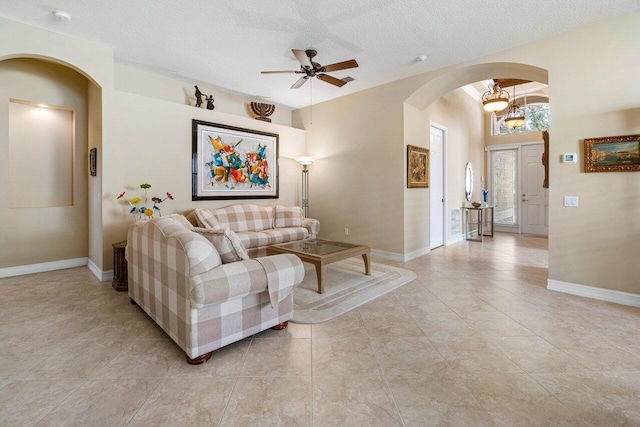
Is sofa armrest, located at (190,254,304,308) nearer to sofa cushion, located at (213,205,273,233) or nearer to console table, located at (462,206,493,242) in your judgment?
sofa cushion, located at (213,205,273,233)

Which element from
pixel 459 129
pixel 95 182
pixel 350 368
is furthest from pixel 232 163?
pixel 459 129

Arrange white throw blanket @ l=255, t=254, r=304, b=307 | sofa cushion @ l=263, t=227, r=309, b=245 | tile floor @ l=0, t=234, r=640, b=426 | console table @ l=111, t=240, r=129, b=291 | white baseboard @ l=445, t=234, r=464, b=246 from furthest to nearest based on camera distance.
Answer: white baseboard @ l=445, t=234, r=464, b=246 < sofa cushion @ l=263, t=227, r=309, b=245 < console table @ l=111, t=240, r=129, b=291 < white throw blanket @ l=255, t=254, r=304, b=307 < tile floor @ l=0, t=234, r=640, b=426

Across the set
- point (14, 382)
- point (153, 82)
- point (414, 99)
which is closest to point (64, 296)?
point (14, 382)

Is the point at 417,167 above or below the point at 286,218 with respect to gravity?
above

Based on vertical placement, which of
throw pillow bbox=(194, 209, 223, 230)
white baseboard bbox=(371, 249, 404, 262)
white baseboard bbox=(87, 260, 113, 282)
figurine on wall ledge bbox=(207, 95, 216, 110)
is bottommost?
white baseboard bbox=(87, 260, 113, 282)

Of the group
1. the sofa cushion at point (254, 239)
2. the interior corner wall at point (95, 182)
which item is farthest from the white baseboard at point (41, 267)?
the sofa cushion at point (254, 239)

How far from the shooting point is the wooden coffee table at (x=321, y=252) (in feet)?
10.8

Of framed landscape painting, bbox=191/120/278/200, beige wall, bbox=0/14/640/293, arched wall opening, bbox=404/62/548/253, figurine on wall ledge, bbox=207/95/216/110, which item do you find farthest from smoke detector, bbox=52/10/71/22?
arched wall opening, bbox=404/62/548/253

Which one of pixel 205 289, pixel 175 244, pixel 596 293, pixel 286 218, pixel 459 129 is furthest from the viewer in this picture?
pixel 459 129

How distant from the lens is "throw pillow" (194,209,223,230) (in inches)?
172

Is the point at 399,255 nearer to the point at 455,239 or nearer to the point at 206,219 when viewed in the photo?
the point at 455,239

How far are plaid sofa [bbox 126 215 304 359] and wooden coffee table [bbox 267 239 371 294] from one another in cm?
85

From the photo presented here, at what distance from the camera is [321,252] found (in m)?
3.52

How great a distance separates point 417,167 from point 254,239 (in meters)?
3.01
